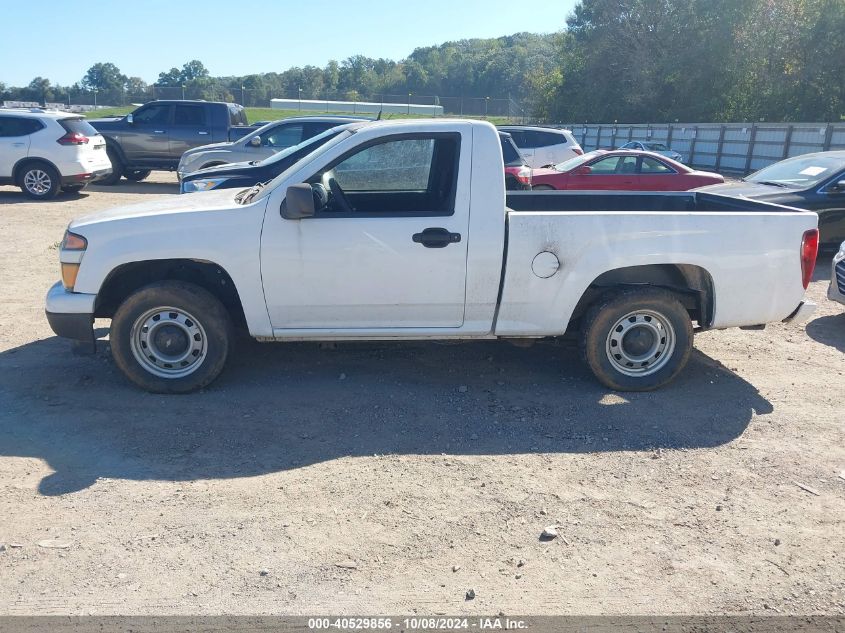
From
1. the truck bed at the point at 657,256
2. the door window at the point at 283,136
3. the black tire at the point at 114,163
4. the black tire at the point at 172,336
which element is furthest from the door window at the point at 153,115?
the truck bed at the point at 657,256

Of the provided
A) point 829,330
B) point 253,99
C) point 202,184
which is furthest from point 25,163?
point 253,99

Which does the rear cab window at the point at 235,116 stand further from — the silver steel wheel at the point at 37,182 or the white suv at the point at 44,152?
the silver steel wheel at the point at 37,182

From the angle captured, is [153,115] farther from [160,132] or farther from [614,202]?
[614,202]

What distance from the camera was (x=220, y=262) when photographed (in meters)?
5.00

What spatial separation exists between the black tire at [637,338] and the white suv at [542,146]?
43.6 feet

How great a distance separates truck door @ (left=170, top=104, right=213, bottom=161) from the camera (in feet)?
59.8

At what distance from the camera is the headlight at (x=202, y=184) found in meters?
9.80

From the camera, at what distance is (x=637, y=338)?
17.8 ft

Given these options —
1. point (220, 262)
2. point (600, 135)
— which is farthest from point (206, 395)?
point (600, 135)

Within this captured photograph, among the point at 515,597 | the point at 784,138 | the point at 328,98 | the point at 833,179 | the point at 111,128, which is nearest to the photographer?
the point at 515,597

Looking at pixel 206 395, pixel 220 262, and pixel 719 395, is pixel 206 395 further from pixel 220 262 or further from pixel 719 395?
pixel 719 395

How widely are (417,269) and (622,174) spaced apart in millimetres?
11401

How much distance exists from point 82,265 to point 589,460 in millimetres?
3576

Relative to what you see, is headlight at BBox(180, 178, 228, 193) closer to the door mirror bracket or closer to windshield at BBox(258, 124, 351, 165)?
windshield at BBox(258, 124, 351, 165)
